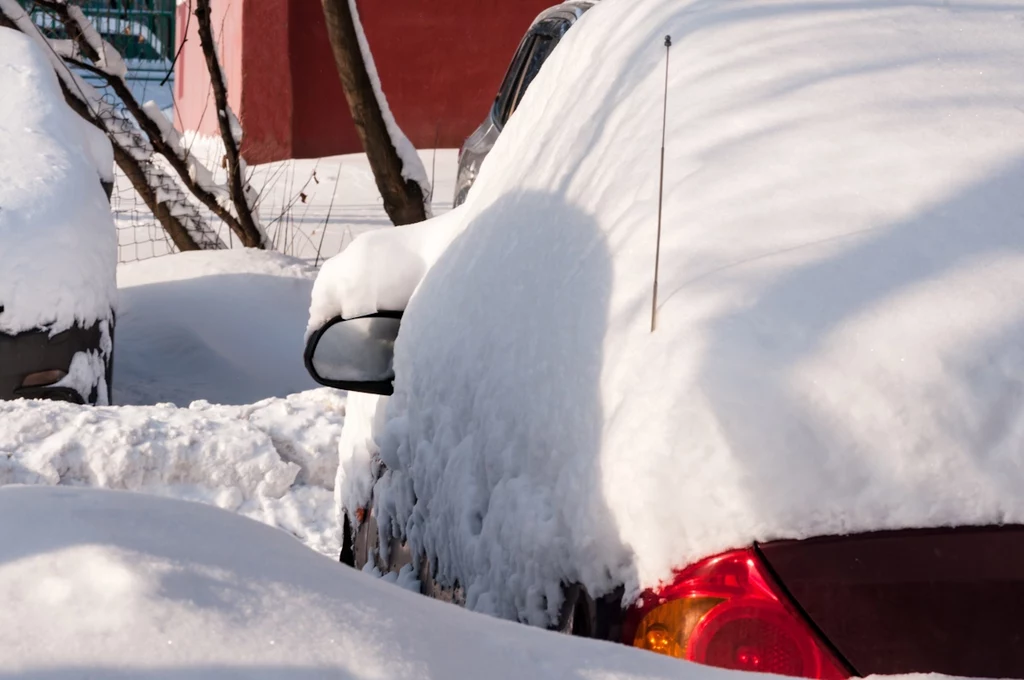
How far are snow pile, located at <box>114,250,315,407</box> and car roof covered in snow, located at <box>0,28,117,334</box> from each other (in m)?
1.38

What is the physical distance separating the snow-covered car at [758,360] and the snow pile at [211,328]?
3.95 m

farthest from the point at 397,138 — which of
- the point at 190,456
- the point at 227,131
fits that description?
the point at 190,456

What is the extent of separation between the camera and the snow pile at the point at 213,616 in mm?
872

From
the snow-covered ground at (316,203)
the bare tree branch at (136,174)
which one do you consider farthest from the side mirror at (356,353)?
the snow-covered ground at (316,203)

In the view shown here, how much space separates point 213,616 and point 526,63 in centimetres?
520

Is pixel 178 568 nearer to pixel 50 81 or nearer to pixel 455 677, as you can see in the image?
pixel 455 677

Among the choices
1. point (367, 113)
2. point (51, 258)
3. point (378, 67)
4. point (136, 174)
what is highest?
point (378, 67)

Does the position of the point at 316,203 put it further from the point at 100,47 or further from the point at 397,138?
the point at 397,138

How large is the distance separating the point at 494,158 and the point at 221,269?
464 cm

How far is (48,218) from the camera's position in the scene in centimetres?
396

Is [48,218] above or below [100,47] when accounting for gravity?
below

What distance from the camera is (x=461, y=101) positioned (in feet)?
42.5

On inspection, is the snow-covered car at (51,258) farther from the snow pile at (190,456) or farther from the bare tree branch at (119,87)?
the bare tree branch at (119,87)

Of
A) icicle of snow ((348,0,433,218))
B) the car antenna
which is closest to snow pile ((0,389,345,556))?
the car antenna
